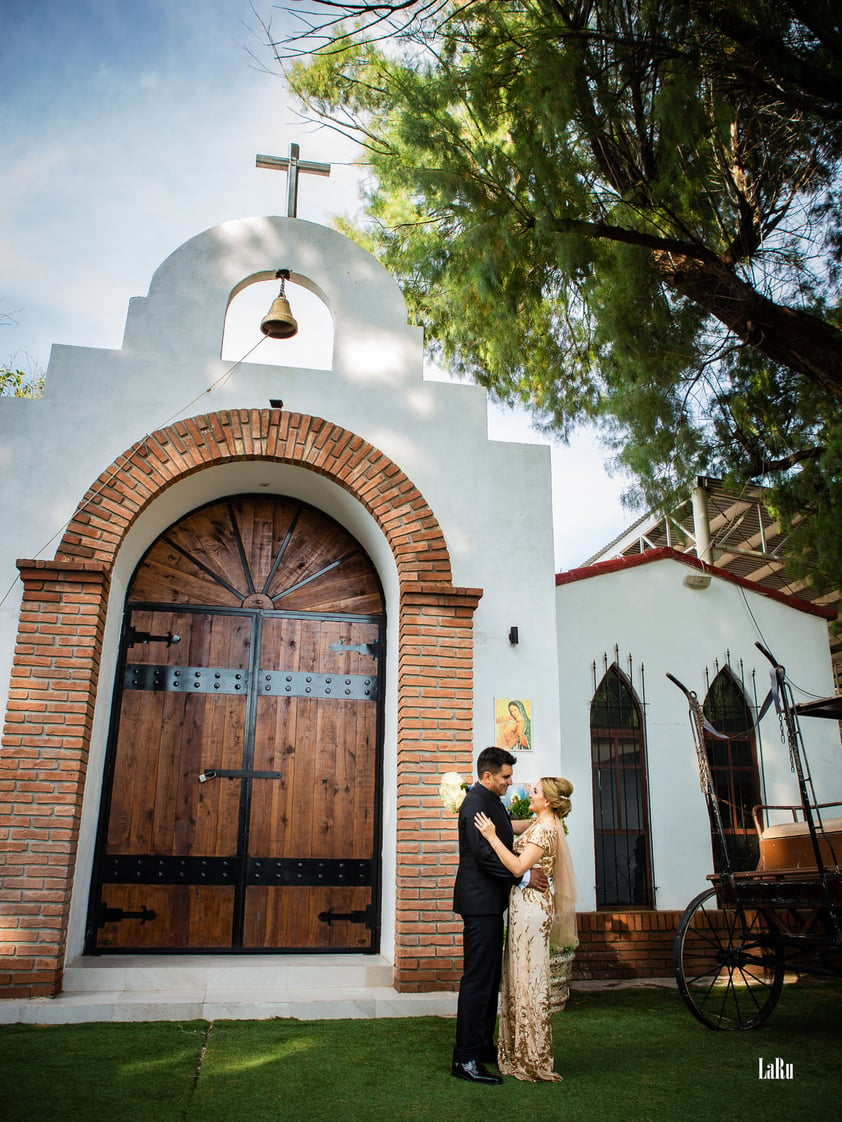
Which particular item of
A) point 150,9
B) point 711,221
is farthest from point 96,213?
point 711,221

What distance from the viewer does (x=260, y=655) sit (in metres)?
7.45

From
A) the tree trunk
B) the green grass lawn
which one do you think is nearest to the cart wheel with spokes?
the green grass lawn

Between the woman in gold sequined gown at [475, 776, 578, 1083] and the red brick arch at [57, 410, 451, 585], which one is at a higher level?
the red brick arch at [57, 410, 451, 585]

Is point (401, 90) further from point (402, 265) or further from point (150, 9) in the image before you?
point (402, 265)

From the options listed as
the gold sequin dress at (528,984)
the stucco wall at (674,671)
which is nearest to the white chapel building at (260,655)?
the stucco wall at (674,671)

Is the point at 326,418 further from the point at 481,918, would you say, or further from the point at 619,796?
the point at 619,796

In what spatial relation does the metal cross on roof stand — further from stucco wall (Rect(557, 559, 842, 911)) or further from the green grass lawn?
the green grass lawn

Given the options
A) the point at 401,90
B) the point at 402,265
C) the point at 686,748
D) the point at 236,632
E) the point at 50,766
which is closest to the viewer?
the point at 50,766

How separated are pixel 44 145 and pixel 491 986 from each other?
819cm

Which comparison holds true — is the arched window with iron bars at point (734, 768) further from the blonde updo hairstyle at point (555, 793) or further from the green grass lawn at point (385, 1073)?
the blonde updo hairstyle at point (555, 793)

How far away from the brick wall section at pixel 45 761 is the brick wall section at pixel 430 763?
88.9 inches

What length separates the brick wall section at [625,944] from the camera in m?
7.77

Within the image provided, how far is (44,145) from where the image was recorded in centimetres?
835

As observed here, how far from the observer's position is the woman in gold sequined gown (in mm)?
4488
